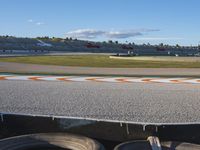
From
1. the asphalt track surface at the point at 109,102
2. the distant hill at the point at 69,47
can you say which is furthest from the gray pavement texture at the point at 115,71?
the distant hill at the point at 69,47

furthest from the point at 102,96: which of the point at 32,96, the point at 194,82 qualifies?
the point at 194,82

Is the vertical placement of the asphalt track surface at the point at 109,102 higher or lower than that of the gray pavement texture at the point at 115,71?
higher

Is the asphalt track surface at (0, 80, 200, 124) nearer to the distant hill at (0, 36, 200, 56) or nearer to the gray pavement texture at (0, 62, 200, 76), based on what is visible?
the gray pavement texture at (0, 62, 200, 76)

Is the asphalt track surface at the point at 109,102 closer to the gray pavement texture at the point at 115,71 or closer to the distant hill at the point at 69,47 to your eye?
the gray pavement texture at the point at 115,71

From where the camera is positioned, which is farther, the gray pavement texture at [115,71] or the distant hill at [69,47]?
the distant hill at [69,47]

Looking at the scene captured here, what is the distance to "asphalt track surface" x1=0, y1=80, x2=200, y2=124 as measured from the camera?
8.45 metres

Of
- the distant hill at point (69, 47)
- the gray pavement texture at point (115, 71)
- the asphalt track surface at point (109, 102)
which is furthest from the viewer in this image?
the distant hill at point (69, 47)

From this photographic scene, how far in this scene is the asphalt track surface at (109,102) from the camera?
8445 mm

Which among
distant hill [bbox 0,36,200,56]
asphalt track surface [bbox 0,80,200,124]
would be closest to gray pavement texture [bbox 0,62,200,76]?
asphalt track surface [bbox 0,80,200,124]

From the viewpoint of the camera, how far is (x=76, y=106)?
9.71 meters

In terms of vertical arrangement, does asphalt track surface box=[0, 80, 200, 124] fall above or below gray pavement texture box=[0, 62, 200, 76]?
above

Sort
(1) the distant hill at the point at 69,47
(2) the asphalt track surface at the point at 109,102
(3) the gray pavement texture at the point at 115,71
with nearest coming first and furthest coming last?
(2) the asphalt track surface at the point at 109,102 < (3) the gray pavement texture at the point at 115,71 < (1) the distant hill at the point at 69,47

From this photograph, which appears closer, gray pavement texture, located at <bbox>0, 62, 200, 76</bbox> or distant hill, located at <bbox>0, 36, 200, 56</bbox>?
gray pavement texture, located at <bbox>0, 62, 200, 76</bbox>

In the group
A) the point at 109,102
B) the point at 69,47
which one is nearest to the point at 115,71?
the point at 109,102
